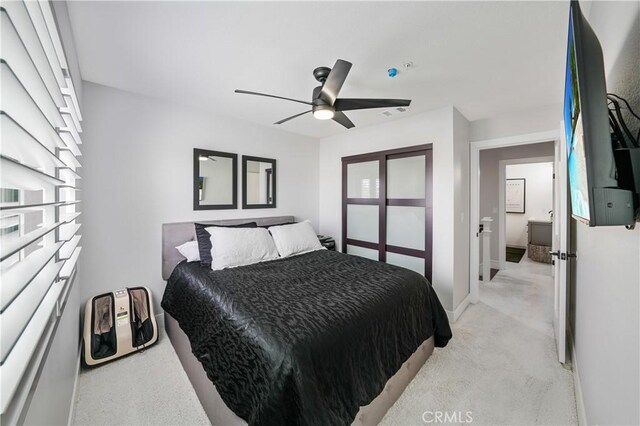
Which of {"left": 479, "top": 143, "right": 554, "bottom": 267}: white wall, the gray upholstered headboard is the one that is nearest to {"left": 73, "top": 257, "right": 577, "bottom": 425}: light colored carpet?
the gray upholstered headboard

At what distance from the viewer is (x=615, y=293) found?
1.09 meters

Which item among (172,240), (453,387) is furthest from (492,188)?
(172,240)

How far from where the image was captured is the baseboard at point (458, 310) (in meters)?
3.09

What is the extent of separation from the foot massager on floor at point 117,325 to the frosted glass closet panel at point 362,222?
2.79m

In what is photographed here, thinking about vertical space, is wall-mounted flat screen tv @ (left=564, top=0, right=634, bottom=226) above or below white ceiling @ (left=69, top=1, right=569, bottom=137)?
below

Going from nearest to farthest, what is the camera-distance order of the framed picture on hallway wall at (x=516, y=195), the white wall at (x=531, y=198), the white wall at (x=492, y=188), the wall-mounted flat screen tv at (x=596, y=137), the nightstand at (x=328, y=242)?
the wall-mounted flat screen tv at (x=596, y=137) → the nightstand at (x=328, y=242) → the white wall at (x=492, y=188) → the white wall at (x=531, y=198) → the framed picture on hallway wall at (x=516, y=195)

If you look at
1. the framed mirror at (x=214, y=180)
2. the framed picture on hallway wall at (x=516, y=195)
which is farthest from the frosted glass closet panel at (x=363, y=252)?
the framed picture on hallway wall at (x=516, y=195)

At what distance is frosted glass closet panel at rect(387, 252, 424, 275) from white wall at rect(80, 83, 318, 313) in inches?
89.4

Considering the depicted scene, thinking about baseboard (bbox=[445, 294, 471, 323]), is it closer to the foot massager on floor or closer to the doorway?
the doorway

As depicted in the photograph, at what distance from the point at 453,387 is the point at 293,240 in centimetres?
203

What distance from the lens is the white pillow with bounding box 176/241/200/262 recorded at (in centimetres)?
284

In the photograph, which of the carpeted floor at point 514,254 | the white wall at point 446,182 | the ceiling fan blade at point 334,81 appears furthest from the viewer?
the carpeted floor at point 514,254

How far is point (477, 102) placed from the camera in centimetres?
289

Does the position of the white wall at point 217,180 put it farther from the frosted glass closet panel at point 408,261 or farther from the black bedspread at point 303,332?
the frosted glass closet panel at point 408,261
